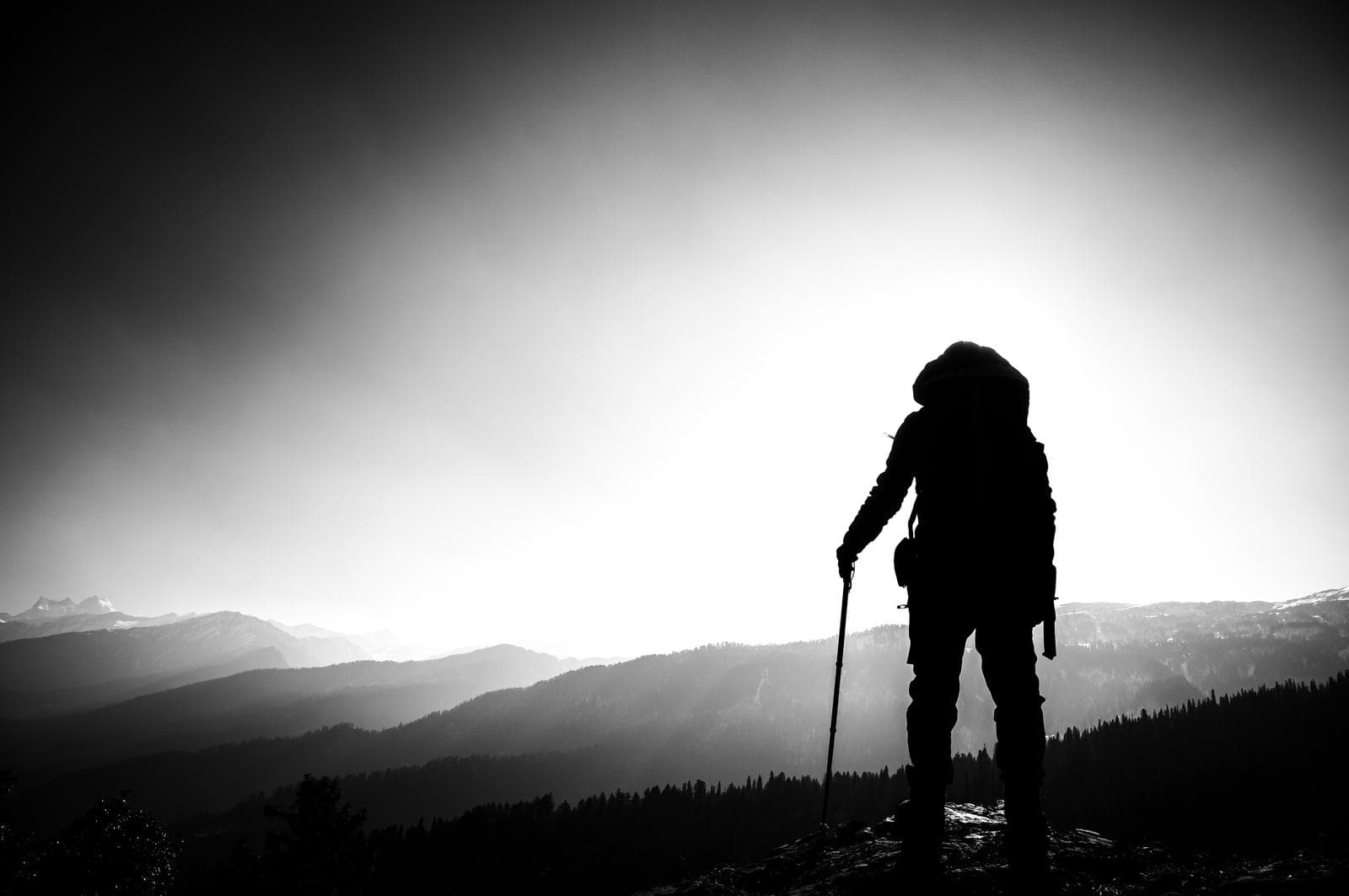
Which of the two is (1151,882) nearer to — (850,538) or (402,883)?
(850,538)

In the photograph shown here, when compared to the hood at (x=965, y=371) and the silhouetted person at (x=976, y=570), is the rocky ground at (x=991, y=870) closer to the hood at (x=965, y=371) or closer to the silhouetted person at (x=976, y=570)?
the silhouetted person at (x=976, y=570)

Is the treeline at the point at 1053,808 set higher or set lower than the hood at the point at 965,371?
lower

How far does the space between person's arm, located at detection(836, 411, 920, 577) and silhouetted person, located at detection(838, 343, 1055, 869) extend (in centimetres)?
2

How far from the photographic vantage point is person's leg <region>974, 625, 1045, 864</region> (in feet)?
17.1

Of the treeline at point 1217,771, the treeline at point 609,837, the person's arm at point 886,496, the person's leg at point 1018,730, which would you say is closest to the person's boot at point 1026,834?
the person's leg at point 1018,730

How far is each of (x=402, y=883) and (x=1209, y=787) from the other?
Answer: 640 ft

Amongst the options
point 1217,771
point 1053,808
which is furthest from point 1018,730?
point 1217,771

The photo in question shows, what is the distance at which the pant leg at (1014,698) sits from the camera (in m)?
5.36

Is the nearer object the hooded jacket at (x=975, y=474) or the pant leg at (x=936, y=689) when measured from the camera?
the pant leg at (x=936, y=689)

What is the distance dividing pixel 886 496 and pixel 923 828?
3.57 meters

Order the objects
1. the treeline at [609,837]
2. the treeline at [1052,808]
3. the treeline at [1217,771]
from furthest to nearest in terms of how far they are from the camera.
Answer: the treeline at [609,837], the treeline at [1052,808], the treeline at [1217,771]

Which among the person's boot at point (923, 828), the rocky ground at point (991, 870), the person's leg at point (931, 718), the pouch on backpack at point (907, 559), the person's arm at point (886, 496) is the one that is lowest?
the rocky ground at point (991, 870)

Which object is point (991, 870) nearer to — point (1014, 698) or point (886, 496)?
point (1014, 698)

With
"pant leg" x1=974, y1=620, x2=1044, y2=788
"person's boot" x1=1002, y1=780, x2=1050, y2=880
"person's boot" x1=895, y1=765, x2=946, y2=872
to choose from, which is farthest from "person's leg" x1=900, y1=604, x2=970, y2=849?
"person's boot" x1=1002, y1=780, x2=1050, y2=880
